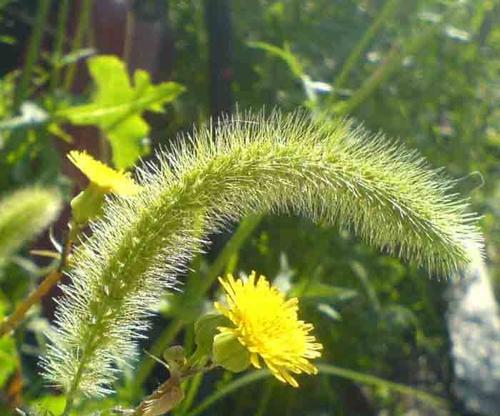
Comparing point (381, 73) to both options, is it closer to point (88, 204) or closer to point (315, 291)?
point (315, 291)

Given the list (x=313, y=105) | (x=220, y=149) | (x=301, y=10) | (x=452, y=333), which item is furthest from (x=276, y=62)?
(x=220, y=149)

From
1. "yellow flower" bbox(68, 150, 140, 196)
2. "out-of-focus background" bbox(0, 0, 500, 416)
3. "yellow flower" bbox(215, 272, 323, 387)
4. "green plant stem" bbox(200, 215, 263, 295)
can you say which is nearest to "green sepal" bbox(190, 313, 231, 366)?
"yellow flower" bbox(215, 272, 323, 387)

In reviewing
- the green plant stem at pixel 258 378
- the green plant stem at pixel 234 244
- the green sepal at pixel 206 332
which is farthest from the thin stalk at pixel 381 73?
the green sepal at pixel 206 332

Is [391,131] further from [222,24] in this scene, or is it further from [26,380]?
[26,380]

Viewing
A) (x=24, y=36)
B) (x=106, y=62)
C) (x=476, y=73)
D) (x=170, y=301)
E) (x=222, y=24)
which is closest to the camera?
(x=170, y=301)

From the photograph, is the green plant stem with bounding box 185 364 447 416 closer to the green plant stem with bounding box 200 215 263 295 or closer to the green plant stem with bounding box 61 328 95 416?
the green plant stem with bounding box 200 215 263 295

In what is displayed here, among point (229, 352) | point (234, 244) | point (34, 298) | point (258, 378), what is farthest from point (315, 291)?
point (229, 352)
